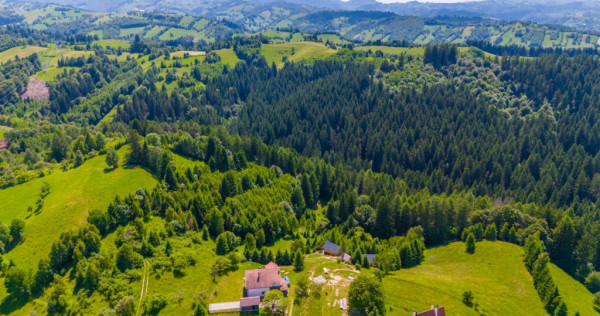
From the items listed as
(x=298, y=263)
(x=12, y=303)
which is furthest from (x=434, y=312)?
(x=12, y=303)

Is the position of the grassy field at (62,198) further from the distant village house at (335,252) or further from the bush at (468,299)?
the bush at (468,299)

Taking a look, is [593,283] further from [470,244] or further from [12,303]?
[12,303]

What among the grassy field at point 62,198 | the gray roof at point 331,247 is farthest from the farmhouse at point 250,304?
the grassy field at point 62,198

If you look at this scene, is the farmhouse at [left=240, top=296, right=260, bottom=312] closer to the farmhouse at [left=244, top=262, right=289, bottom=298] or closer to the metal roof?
the metal roof

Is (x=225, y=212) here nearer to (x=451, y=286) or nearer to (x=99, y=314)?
(x=99, y=314)

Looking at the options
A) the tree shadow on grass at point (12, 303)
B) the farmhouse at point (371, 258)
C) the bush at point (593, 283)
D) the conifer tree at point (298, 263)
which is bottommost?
the bush at point (593, 283)

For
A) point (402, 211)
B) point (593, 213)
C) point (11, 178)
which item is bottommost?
point (593, 213)

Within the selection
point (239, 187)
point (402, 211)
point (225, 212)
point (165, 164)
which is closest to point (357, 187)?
point (402, 211)
